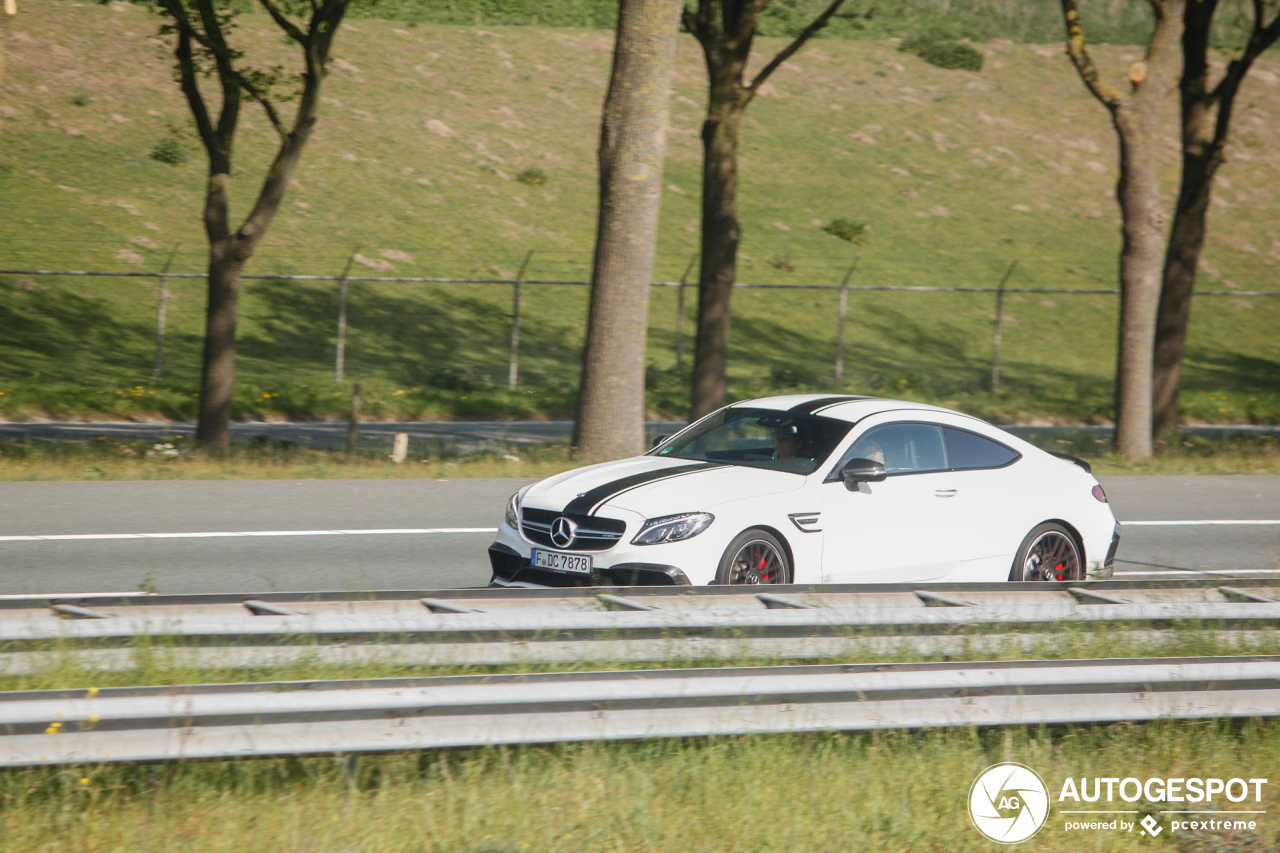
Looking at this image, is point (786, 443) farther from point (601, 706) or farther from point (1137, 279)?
point (1137, 279)

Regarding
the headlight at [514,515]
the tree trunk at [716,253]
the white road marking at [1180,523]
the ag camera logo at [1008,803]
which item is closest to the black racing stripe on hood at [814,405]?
the headlight at [514,515]

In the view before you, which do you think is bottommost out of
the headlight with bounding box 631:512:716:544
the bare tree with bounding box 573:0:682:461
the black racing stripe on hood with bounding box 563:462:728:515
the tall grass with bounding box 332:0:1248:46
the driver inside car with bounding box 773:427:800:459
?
the headlight with bounding box 631:512:716:544

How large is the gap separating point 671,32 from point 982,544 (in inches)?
298

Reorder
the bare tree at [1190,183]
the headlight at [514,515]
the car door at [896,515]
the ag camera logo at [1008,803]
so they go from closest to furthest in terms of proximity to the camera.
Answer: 1. the ag camera logo at [1008,803]
2. the car door at [896,515]
3. the headlight at [514,515]
4. the bare tree at [1190,183]

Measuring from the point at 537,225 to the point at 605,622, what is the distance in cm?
3340

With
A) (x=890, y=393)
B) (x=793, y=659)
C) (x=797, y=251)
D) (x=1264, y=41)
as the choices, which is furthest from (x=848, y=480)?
(x=797, y=251)

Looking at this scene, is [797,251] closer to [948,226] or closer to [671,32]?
[948,226]

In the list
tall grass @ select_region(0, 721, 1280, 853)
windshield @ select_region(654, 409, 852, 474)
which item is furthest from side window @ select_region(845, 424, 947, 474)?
tall grass @ select_region(0, 721, 1280, 853)

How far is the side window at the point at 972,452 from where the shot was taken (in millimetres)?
8242

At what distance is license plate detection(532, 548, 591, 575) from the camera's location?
7070 mm

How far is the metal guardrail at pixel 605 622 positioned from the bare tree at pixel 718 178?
1102cm

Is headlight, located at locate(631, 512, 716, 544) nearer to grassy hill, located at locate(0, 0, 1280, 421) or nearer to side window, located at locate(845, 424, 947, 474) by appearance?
side window, located at locate(845, 424, 947, 474)

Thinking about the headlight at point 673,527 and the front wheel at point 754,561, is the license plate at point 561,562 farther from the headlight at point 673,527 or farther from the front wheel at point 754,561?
the front wheel at point 754,561

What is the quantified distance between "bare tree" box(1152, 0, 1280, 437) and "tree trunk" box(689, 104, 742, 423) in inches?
290
